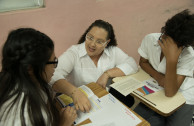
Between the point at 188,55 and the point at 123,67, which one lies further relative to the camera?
the point at 123,67

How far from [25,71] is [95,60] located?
845 millimetres

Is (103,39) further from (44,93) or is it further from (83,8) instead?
(44,93)

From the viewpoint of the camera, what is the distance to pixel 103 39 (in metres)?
1.34

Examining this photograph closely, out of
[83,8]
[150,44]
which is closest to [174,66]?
[150,44]

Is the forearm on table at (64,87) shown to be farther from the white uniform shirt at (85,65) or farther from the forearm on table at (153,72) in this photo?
the forearm on table at (153,72)

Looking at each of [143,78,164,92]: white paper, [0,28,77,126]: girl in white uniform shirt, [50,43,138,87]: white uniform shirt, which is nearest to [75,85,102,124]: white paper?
[0,28,77,126]: girl in white uniform shirt

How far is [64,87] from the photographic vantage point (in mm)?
1062

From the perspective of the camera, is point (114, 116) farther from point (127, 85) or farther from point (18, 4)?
point (18, 4)

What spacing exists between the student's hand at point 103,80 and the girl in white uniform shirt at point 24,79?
2.00ft

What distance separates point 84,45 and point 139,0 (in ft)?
3.85

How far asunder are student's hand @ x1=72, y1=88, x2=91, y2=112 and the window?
40.3 inches

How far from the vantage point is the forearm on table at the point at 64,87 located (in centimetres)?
102

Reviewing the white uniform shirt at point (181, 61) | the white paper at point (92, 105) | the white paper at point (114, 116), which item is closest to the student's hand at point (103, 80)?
the white paper at point (92, 105)

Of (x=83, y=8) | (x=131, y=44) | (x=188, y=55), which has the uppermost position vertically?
(x=83, y=8)
